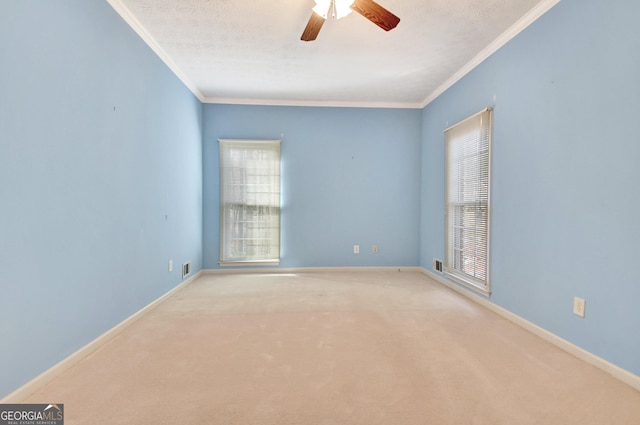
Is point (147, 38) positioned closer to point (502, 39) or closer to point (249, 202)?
point (249, 202)

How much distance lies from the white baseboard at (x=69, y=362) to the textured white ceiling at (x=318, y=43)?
253cm

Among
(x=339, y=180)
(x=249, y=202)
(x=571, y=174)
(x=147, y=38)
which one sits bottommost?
(x=249, y=202)

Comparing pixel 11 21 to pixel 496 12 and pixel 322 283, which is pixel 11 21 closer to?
pixel 496 12

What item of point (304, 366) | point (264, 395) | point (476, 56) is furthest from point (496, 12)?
point (264, 395)

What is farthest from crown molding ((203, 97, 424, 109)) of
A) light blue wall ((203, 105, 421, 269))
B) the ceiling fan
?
the ceiling fan

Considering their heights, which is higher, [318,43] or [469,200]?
[318,43]

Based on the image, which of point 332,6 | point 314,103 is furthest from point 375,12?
point 314,103

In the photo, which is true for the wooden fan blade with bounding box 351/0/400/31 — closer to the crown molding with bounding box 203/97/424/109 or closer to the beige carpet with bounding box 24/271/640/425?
the beige carpet with bounding box 24/271/640/425

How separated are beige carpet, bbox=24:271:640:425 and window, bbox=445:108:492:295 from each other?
1.86 ft

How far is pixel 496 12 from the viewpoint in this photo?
2.33 m

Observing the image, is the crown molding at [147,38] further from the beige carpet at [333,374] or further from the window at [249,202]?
the beige carpet at [333,374]

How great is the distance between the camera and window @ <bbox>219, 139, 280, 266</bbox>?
436 centimetres

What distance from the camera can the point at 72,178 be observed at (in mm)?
1808

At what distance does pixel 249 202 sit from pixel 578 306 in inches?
151
